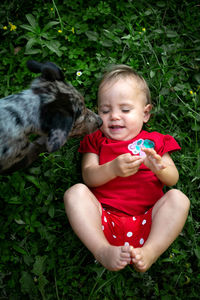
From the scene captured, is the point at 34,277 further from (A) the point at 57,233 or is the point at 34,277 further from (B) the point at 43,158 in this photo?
(B) the point at 43,158

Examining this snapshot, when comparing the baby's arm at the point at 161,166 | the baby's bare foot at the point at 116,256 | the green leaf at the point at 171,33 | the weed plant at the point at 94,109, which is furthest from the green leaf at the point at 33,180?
the green leaf at the point at 171,33

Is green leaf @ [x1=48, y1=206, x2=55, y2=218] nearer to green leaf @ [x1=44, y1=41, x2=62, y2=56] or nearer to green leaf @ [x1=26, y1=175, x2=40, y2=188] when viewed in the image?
green leaf @ [x1=26, y1=175, x2=40, y2=188]

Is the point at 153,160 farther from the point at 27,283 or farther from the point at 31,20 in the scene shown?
the point at 31,20

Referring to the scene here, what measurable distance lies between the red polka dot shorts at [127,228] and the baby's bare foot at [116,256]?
37 centimetres

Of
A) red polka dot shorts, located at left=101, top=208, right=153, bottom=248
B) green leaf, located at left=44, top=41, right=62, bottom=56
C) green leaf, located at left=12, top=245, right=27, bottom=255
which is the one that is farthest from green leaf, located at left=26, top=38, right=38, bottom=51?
green leaf, located at left=12, top=245, right=27, bottom=255

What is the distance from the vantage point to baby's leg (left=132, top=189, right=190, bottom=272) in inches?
115

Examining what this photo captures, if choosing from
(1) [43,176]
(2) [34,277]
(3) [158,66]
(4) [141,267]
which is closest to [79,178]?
(1) [43,176]

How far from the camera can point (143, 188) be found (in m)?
3.44

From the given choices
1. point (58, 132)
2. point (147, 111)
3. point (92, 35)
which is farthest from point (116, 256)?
point (92, 35)

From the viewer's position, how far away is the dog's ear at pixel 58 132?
2699 mm

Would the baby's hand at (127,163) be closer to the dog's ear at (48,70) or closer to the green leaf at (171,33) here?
the dog's ear at (48,70)

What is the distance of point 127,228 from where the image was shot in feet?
10.8

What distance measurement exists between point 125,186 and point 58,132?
109 cm

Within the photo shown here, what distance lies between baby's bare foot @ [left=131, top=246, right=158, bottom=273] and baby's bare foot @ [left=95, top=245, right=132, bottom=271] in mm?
49
